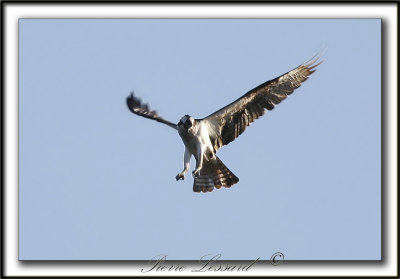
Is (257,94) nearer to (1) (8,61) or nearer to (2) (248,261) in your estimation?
(2) (248,261)

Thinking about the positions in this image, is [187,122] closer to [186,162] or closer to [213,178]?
[186,162]

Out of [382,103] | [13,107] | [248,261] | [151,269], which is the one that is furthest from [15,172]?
[382,103]

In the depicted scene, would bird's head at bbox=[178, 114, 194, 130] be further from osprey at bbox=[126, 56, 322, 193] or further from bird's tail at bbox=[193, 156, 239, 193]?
bird's tail at bbox=[193, 156, 239, 193]

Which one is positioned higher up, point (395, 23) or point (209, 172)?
point (395, 23)

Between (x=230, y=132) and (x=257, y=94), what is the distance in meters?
0.81

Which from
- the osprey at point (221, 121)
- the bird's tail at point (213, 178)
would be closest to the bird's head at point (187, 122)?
the osprey at point (221, 121)

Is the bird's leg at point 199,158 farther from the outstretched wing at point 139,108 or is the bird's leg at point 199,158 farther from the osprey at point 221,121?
the outstretched wing at point 139,108

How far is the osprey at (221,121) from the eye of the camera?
14.5 m

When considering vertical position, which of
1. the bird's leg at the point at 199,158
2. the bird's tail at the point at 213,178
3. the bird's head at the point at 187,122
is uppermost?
the bird's head at the point at 187,122

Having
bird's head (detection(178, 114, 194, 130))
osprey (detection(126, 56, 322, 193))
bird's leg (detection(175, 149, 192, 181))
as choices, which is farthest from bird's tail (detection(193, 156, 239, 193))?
bird's head (detection(178, 114, 194, 130))

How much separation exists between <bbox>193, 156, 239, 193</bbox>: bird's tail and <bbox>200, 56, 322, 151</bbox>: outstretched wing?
0.39m

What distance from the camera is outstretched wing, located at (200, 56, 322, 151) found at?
14.8 m

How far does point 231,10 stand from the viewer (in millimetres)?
Result: 13375

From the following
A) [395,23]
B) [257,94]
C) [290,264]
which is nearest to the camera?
[290,264]
